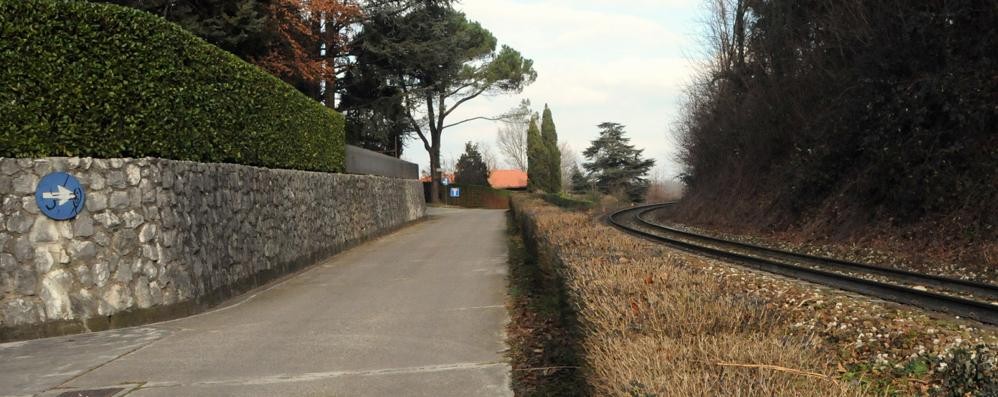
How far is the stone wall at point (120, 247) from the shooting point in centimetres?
699

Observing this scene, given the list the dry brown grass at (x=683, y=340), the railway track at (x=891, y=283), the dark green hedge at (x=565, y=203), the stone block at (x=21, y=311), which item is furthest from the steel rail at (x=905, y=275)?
the dark green hedge at (x=565, y=203)

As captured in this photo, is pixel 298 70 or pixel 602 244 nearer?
pixel 602 244

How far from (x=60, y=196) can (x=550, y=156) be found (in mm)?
63775

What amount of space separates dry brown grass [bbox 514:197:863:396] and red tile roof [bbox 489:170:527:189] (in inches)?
3316

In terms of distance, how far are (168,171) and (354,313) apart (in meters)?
3.00

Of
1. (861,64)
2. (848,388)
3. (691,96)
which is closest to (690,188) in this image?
(691,96)

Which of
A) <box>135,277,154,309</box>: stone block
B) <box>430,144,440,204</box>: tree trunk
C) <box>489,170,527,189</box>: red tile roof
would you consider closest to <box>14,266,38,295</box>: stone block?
<box>135,277,154,309</box>: stone block

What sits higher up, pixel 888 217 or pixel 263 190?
pixel 263 190

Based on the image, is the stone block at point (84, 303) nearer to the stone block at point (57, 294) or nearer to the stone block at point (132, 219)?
the stone block at point (57, 294)

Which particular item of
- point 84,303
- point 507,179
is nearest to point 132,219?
point 84,303

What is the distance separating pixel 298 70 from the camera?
22.4 meters

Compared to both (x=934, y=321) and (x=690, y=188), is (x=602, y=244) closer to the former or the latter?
(x=934, y=321)

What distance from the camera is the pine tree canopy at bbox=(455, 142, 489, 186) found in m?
68.7

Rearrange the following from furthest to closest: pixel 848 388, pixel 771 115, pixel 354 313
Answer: pixel 771 115, pixel 354 313, pixel 848 388
